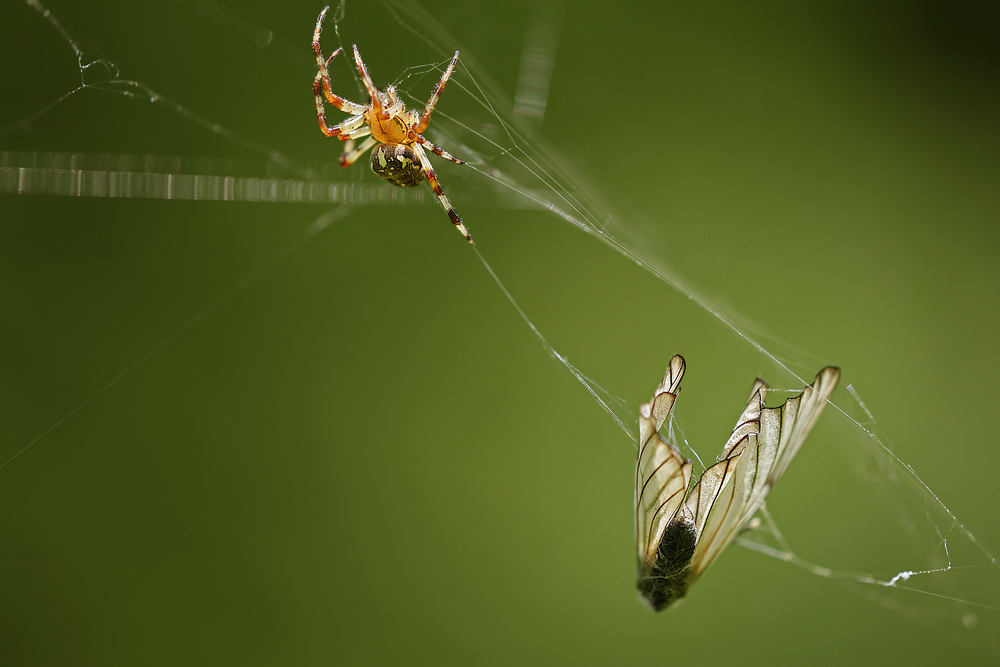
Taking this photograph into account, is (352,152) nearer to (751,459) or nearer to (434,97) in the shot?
(434,97)

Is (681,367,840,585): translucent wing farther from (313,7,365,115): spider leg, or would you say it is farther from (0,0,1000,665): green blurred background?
(0,0,1000,665): green blurred background

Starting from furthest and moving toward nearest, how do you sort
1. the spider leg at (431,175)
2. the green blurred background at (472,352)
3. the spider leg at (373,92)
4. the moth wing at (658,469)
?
the green blurred background at (472,352) < the spider leg at (431,175) < the spider leg at (373,92) < the moth wing at (658,469)

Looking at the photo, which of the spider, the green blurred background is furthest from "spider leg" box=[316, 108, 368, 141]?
the green blurred background

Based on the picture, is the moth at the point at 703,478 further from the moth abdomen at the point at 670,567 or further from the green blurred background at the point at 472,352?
the green blurred background at the point at 472,352

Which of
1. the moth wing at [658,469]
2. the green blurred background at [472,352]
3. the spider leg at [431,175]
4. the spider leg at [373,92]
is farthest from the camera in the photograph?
the green blurred background at [472,352]

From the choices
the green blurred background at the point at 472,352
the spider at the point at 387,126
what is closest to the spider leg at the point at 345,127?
the spider at the point at 387,126
